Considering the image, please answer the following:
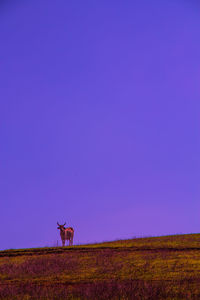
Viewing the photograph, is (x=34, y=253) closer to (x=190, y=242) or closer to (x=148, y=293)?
(x=190, y=242)

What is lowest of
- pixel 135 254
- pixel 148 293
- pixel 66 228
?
pixel 148 293

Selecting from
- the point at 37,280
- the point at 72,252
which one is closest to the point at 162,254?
the point at 72,252

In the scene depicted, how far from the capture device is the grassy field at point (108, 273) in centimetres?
1405

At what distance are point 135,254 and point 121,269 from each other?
538 cm

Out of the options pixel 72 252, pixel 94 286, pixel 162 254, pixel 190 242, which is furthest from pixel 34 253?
pixel 94 286

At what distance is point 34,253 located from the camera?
96.2 ft

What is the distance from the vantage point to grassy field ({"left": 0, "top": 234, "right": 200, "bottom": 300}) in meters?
14.0

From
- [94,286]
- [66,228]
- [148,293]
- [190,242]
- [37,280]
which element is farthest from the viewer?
[66,228]

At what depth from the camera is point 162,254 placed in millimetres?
Result: 24469

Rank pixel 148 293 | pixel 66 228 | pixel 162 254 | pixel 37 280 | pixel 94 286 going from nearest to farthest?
pixel 148 293
pixel 94 286
pixel 37 280
pixel 162 254
pixel 66 228

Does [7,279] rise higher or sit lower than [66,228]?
lower

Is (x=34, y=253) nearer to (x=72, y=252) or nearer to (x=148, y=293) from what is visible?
(x=72, y=252)

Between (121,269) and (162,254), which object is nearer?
(121,269)

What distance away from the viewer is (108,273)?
1894cm
